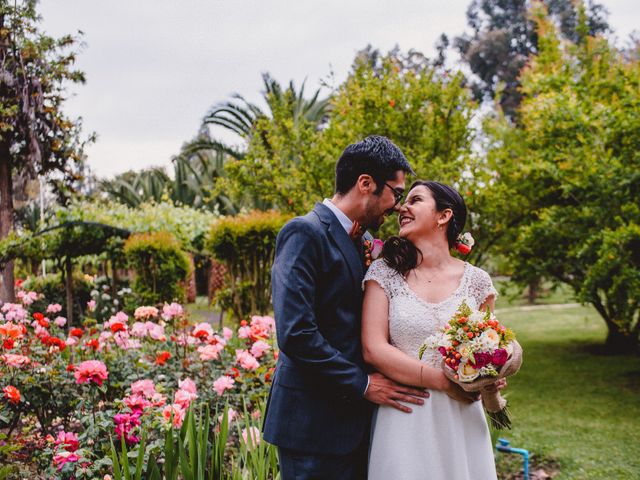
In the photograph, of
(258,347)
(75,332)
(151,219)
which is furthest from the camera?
(151,219)

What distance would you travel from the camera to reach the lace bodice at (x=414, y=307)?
2.32 m

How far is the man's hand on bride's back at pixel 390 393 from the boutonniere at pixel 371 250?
512 millimetres

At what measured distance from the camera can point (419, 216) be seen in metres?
2.49

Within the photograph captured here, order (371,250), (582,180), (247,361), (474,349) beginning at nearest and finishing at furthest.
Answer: (474,349) → (371,250) → (247,361) → (582,180)

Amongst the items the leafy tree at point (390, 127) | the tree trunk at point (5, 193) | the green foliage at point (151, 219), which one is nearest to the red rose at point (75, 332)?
the leafy tree at point (390, 127)

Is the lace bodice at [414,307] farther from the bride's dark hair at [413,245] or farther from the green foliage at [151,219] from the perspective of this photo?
the green foliage at [151,219]

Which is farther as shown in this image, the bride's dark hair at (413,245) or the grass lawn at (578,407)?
the grass lawn at (578,407)

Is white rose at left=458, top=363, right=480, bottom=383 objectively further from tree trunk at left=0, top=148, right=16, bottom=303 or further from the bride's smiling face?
tree trunk at left=0, top=148, right=16, bottom=303

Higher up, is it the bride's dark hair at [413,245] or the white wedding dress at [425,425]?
the bride's dark hair at [413,245]

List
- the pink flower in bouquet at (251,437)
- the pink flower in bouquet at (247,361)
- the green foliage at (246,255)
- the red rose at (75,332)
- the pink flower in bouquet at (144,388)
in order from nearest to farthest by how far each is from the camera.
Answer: the pink flower in bouquet at (251,437)
the pink flower in bouquet at (144,388)
the pink flower in bouquet at (247,361)
the red rose at (75,332)
the green foliage at (246,255)

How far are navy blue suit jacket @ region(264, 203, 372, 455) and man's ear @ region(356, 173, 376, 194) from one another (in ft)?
0.55

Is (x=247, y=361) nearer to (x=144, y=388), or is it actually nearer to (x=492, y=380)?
(x=144, y=388)

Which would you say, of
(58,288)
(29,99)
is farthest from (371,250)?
(29,99)

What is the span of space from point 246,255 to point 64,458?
17.4ft
